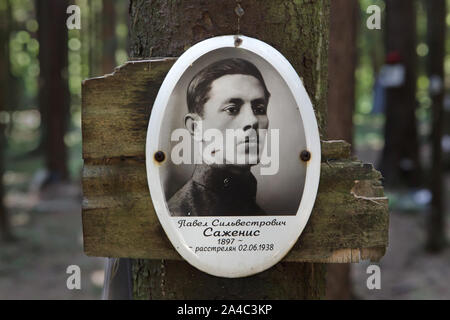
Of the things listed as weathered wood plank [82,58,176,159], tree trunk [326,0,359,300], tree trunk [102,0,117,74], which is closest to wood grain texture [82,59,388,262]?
weathered wood plank [82,58,176,159]

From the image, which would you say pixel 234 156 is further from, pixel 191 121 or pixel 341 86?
pixel 341 86

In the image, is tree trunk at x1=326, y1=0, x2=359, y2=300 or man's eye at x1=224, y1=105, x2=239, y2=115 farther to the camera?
tree trunk at x1=326, y1=0, x2=359, y2=300

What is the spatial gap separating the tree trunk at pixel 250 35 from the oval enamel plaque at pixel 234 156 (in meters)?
A: 0.06

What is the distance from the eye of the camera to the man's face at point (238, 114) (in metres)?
1.26

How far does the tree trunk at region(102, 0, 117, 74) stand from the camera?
16078mm

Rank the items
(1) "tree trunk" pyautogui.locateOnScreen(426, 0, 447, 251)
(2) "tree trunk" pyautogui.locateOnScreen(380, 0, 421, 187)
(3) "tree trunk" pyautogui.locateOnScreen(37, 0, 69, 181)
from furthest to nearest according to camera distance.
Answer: (3) "tree trunk" pyautogui.locateOnScreen(37, 0, 69, 181)
(2) "tree trunk" pyautogui.locateOnScreen(380, 0, 421, 187)
(1) "tree trunk" pyautogui.locateOnScreen(426, 0, 447, 251)

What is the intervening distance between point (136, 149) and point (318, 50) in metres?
0.53

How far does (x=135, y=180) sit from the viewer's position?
1.29 m

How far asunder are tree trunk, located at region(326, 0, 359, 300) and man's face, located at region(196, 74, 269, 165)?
3.00 m

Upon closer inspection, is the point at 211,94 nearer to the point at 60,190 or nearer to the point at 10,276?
the point at 10,276

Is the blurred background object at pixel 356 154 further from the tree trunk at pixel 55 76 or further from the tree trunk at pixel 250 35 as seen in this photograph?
the tree trunk at pixel 250 35

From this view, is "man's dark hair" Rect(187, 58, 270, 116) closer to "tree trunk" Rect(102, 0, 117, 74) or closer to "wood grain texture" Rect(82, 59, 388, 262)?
"wood grain texture" Rect(82, 59, 388, 262)

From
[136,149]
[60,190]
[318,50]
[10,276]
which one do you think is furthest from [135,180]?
[60,190]

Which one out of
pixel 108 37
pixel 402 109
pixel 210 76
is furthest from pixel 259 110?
pixel 108 37
